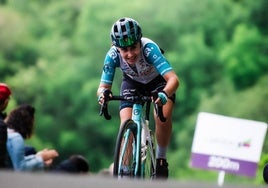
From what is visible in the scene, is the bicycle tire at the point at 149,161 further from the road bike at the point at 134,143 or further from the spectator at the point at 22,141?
the spectator at the point at 22,141

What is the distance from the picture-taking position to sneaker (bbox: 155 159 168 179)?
9.21 metres

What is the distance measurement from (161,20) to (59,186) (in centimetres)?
1630

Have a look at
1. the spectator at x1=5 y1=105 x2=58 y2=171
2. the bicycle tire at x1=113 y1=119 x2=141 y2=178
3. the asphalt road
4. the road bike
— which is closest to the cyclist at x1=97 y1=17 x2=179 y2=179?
the road bike

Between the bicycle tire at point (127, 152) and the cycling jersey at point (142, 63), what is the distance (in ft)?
1.78

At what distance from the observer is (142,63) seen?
875cm

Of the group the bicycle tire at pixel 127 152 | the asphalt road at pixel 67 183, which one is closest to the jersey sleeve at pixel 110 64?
the bicycle tire at pixel 127 152

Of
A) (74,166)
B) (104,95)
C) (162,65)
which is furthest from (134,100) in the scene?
(74,166)

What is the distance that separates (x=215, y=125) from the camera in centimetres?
1421

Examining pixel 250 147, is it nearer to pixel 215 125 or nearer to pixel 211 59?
pixel 215 125

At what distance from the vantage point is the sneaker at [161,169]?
30.2 ft

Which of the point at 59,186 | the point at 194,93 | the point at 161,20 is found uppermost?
the point at 161,20

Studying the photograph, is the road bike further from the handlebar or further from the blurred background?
the blurred background

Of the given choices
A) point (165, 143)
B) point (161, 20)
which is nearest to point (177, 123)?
point (161, 20)

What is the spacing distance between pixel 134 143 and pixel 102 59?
13.1 m
